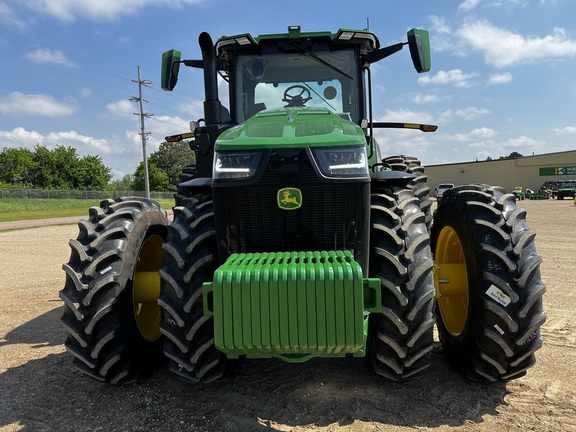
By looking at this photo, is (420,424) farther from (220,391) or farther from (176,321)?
(176,321)

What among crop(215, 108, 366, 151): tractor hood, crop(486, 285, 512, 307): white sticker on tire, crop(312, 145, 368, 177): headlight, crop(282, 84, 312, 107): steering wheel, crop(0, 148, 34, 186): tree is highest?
crop(0, 148, 34, 186): tree

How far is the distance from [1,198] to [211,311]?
152 ft

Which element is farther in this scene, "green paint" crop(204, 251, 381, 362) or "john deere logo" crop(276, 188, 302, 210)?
"john deere logo" crop(276, 188, 302, 210)

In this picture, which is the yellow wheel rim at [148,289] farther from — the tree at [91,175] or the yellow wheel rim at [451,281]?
the tree at [91,175]

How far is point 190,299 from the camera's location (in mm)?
2965

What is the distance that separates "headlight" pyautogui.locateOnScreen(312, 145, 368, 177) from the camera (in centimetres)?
283

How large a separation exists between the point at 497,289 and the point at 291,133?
6.01 feet

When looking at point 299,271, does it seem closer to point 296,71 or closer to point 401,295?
point 401,295

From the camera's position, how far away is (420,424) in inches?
114

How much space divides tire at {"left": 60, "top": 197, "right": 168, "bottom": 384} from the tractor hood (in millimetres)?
1215

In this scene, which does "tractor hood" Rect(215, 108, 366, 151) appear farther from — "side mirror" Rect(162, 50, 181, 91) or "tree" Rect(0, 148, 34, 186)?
"tree" Rect(0, 148, 34, 186)

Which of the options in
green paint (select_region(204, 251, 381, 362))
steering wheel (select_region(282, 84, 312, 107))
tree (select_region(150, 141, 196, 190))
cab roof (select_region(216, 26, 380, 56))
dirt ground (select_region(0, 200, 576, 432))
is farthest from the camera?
tree (select_region(150, 141, 196, 190))

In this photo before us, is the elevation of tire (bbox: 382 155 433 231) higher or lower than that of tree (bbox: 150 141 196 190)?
lower

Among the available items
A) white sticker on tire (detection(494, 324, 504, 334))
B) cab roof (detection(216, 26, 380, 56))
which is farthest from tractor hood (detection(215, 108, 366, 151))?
white sticker on tire (detection(494, 324, 504, 334))
